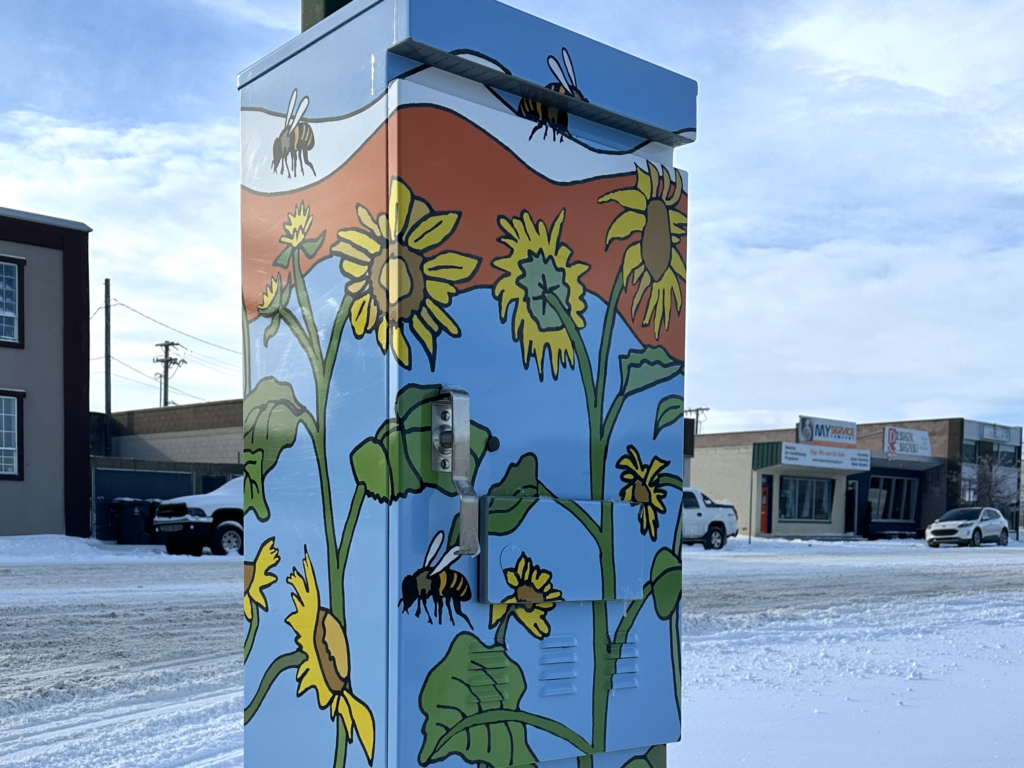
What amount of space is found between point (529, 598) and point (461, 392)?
556mm

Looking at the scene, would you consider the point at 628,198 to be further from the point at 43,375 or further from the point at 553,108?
the point at 43,375

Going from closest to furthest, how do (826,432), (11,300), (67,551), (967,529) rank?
(67,551) < (11,300) < (967,529) < (826,432)

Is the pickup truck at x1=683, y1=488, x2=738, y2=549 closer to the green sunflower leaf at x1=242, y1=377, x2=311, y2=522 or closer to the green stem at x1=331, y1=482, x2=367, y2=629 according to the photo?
the green sunflower leaf at x1=242, y1=377, x2=311, y2=522

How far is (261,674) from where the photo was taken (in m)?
2.73

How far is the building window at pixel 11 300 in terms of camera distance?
24016 millimetres

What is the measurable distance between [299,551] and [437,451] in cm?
55

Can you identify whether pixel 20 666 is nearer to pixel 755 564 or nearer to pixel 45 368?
pixel 755 564

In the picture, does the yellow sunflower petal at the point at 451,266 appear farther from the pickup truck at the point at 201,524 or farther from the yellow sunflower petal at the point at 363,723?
the pickup truck at the point at 201,524

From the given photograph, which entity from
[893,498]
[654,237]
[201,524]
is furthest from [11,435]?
[893,498]

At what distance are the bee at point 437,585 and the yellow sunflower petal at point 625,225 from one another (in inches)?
38.8

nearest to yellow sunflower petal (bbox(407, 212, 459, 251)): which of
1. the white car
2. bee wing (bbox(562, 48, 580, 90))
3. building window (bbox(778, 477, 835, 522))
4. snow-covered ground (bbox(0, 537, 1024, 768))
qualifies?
bee wing (bbox(562, 48, 580, 90))

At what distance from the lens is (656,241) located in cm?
289

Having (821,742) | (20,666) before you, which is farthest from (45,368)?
(821,742)

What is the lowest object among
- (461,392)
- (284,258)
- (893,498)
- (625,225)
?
(893,498)
